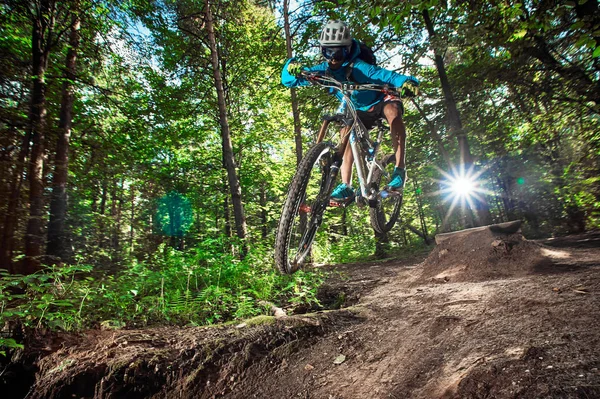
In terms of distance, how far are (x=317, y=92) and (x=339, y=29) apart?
632cm

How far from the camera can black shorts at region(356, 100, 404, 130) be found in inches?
141

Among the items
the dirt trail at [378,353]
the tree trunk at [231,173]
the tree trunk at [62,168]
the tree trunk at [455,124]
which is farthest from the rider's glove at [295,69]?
the tree trunk at [455,124]

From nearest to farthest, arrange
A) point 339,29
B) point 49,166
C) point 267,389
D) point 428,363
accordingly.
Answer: point 428,363 → point 267,389 → point 339,29 → point 49,166

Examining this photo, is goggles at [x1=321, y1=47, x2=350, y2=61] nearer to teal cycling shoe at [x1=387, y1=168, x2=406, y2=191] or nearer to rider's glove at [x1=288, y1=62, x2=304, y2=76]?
rider's glove at [x1=288, y1=62, x2=304, y2=76]

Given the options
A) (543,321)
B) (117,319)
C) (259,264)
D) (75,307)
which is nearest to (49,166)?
(75,307)

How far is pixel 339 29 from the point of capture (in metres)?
2.89

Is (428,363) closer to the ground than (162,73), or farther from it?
closer to the ground

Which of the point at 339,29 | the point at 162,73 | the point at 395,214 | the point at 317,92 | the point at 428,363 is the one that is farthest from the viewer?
the point at 162,73

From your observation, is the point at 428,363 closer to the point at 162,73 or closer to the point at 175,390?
the point at 175,390

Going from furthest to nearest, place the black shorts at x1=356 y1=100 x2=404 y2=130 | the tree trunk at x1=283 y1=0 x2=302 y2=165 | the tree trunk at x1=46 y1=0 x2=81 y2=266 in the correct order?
the tree trunk at x1=283 y1=0 x2=302 y2=165 → the tree trunk at x1=46 y1=0 x2=81 y2=266 → the black shorts at x1=356 y1=100 x2=404 y2=130

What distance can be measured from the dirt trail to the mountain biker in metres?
1.45

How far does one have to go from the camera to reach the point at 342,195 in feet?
11.0

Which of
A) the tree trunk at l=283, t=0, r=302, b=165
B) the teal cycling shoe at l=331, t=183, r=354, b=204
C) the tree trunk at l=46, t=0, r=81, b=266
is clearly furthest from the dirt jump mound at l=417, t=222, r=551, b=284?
the tree trunk at l=46, t=0, r=81, b=266

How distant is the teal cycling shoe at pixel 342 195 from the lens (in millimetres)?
3344
